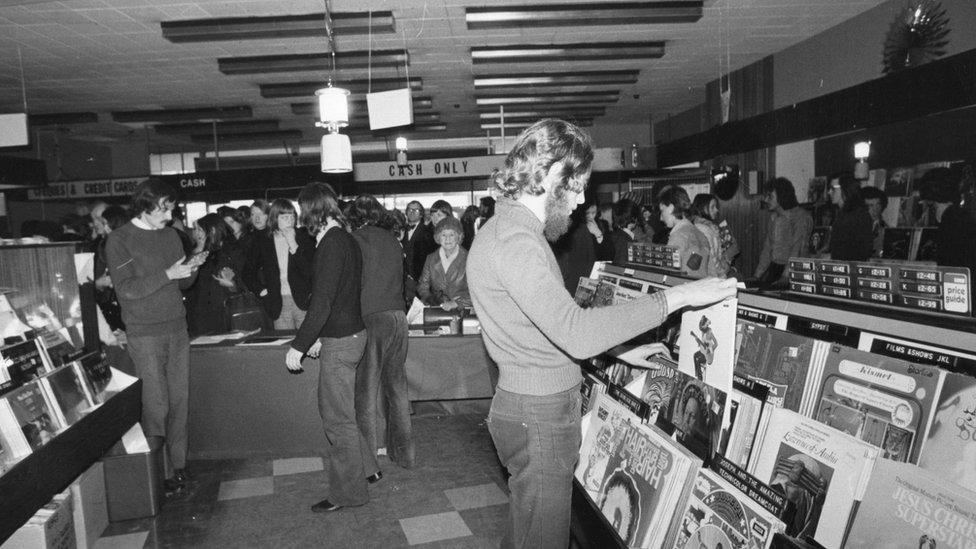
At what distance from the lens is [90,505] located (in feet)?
9.80

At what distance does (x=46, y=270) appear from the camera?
9.55ft

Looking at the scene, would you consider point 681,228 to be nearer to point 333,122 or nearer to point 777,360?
point 777,360

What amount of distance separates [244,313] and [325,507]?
1978 millimetres

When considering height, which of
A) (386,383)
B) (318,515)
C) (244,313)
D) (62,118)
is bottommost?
(318,515)

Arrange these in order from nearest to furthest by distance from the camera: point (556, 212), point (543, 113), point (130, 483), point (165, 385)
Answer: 1. point (556, 212)
2. point (130, 483)
3. point (165, 385)
4. point (543, 113)

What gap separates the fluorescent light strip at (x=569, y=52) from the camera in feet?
22.1

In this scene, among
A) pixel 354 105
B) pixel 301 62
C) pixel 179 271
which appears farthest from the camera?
pixel 354 105

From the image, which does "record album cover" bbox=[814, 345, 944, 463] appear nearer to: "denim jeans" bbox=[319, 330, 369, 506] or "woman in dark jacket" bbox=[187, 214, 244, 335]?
"denim jeans" bbox=[319, 330, 369, 506]

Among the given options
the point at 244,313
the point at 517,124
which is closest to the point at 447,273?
the point at 244,313

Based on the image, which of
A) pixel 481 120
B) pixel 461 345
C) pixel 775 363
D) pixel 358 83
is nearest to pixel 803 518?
pixel 775 363

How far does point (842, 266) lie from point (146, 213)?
3.33m

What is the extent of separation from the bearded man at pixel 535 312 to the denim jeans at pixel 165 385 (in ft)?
8.36

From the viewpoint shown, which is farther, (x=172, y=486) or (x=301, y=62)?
(x=301, y=62)

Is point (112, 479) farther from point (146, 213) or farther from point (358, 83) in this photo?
point (358, 83)
